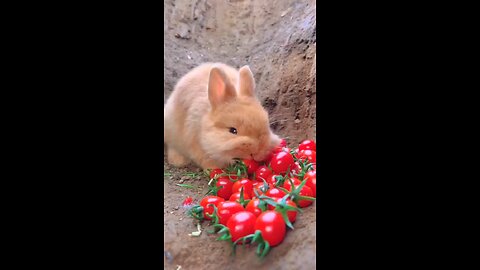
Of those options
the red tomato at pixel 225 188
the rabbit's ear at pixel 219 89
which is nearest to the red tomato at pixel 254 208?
the red tomato at pixel 225 188

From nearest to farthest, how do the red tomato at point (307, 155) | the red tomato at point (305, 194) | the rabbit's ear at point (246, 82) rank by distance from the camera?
the red tomato at point (305, 194) → the red tomato at point (307, 155) → the rabbit's ear at point (246, 82)

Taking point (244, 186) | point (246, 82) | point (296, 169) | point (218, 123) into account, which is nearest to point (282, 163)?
point (296, 169)

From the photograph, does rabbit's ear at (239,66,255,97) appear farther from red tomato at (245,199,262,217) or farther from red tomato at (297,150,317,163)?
red tomato at (245,199,262,217)

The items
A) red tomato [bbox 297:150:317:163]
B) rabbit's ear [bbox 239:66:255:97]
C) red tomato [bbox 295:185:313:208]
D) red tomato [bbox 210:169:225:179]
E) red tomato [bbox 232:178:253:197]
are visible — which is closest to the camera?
red tomato [bbox 295:185:313:208]

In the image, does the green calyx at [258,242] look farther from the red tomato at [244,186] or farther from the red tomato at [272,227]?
the red tomato at [244,186]

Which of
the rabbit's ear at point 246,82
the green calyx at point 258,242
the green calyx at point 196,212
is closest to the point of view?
the green calyx at point 258,242

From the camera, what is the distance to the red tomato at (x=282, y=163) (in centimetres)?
165

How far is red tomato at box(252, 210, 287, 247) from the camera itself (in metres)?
1.04

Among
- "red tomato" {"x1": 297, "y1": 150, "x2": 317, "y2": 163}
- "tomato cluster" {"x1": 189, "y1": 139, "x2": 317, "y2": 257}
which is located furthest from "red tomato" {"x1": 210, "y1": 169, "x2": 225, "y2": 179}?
"red tomato" {"x1": 297, "y1": 150, "x2": 317, "y2": 163}

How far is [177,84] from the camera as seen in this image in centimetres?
232

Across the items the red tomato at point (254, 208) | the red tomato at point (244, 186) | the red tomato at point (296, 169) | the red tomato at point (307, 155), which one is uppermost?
the red tomato at point (307, 155)
